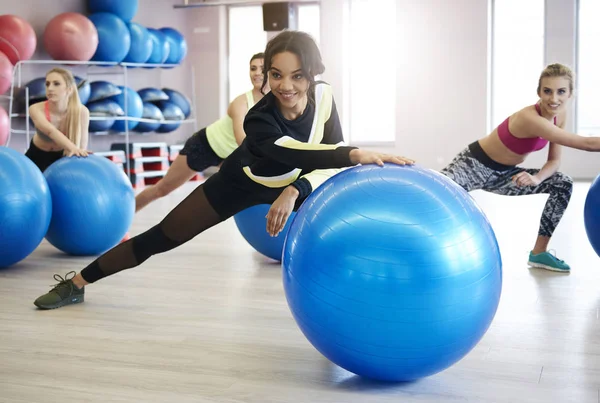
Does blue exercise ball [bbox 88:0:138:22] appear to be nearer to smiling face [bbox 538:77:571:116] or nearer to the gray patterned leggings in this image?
the gray patterned leggings

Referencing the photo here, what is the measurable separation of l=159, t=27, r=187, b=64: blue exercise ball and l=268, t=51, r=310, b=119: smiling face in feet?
23.8

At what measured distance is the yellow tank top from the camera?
12.5ft

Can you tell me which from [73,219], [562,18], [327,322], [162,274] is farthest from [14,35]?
[562,18]

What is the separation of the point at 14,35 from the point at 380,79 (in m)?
5.55

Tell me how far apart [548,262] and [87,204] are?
2.51 metres

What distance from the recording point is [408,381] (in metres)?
2.12

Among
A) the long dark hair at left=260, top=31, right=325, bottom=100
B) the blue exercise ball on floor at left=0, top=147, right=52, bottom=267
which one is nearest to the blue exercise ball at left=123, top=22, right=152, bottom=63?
the blue exercise ball on floor at left=0, top=147, right=52, bottom=267

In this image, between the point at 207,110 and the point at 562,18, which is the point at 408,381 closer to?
the point at 562,18

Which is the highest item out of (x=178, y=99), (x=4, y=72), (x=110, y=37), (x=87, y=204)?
(x=110, y=37)

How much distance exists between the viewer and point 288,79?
2.19m

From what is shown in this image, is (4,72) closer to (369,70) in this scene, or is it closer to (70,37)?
(70,37)

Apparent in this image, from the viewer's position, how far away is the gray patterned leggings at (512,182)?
12.3 ft

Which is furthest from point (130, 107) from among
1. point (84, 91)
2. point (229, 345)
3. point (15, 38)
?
point (229, 345)

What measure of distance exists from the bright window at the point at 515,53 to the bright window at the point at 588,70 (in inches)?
20.4
